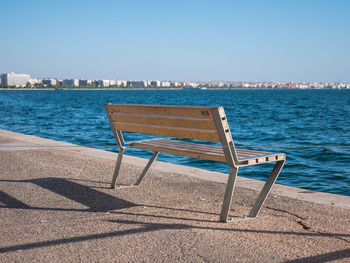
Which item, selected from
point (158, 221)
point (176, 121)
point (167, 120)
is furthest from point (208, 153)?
point (158, 221)

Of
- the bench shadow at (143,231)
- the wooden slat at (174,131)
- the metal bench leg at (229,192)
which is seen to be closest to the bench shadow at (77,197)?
the bench shadow at (143,231)

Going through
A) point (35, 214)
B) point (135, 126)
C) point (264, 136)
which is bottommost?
point (264, 136)

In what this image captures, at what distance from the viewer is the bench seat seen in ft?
12.7

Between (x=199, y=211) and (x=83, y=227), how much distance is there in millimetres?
1126

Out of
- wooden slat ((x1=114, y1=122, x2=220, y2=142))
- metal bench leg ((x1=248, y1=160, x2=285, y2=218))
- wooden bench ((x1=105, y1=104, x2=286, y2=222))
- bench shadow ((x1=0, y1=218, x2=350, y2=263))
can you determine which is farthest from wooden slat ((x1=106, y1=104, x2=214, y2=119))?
bench shadow ((x1=0, y1=218, x2=350, y2=263))

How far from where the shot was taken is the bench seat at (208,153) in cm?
387

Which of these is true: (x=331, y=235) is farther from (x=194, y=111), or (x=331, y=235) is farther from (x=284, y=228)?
(x=194, y=111)

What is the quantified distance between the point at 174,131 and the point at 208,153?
45 cm

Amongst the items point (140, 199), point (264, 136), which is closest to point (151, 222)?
point (140, 199)

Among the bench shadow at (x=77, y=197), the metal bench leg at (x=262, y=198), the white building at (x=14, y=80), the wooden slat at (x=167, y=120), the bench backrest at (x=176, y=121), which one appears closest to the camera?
the bench backrest at (x=176, y=121)

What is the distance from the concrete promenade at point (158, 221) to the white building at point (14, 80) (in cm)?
20090

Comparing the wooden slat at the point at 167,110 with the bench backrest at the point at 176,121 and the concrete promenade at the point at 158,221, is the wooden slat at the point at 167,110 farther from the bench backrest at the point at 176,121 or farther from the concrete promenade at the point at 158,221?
the concrete promenade at the point at 158,221

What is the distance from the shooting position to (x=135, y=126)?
4855 mm

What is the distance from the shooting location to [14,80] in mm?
195250
